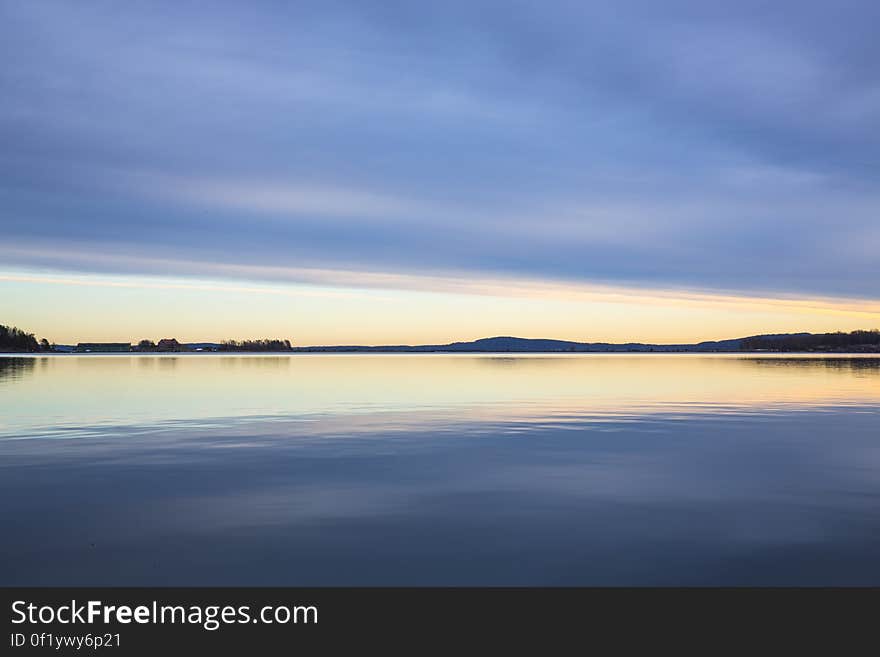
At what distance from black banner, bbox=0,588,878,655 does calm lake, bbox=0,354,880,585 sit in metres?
0.51

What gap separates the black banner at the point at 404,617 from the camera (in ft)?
31.7

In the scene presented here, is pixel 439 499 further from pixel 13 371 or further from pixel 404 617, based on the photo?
pixel 13 371

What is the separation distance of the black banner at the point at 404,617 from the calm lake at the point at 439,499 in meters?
0.51

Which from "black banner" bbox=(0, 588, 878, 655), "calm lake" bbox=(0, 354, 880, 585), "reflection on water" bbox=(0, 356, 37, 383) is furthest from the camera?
"reflection on water" bbox=(0, 356, 37, 383)

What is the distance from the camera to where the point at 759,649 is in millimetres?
9375

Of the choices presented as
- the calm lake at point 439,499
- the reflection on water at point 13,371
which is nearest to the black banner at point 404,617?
the calm lake at point 439,499

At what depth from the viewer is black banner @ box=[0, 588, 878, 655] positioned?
31.7 ft

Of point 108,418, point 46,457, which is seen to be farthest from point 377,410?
point 46,457

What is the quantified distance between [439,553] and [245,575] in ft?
11.3

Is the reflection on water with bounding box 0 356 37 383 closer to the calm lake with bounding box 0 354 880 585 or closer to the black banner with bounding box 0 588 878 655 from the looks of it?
the calm lake with bounding box 0 354 880 585

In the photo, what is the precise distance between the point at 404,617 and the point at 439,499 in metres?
6.81

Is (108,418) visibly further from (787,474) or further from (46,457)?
(787,474)

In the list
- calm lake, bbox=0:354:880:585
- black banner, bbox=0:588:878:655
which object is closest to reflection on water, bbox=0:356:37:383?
calm lake, bbox=0:354:880:585

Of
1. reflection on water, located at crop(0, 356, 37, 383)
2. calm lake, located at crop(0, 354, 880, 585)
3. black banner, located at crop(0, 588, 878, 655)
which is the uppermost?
reflection on water, located at crop(0, 356, 37, 383)
